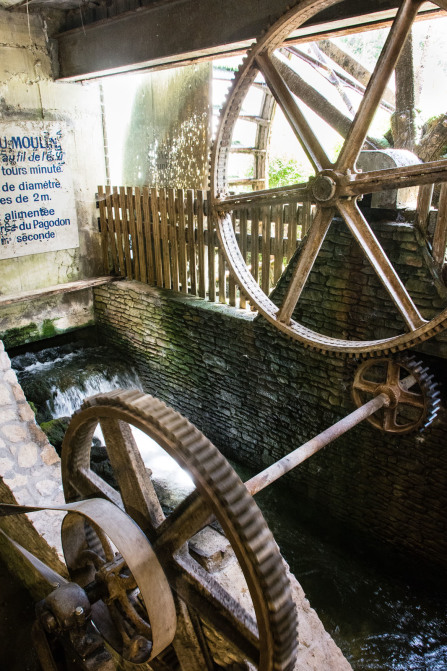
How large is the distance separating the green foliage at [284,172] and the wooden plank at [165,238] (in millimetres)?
4765

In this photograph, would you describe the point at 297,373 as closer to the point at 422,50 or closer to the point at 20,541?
the point at 20,541

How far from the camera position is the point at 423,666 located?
14.3 ft

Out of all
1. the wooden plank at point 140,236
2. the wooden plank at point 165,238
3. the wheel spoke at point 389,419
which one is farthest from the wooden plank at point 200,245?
the wheel spoke at point 389,419

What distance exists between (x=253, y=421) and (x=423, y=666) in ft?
9.91

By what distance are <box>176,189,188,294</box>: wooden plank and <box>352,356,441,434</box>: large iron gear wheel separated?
119 inches

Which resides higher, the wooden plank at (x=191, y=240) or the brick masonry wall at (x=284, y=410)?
the wooden plank at (x=191, y=240)

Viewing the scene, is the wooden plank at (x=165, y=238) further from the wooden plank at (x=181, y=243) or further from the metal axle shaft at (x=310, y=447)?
the metal axle shaft at (x=310, y=447)

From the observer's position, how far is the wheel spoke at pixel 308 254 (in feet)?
12.5

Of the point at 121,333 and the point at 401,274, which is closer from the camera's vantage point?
the point at 401,274

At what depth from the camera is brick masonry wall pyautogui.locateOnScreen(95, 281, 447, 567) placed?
4.79 metres

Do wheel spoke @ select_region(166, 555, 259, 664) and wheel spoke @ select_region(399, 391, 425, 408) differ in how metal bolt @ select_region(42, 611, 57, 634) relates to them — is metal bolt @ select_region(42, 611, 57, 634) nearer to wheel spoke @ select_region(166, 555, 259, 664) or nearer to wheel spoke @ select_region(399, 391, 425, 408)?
wheel spoke @ select_region(166, 555, 259, 664)

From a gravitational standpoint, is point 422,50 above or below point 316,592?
above

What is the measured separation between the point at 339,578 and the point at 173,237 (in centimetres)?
470

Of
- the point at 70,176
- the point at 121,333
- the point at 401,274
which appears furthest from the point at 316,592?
the point at 70,176
